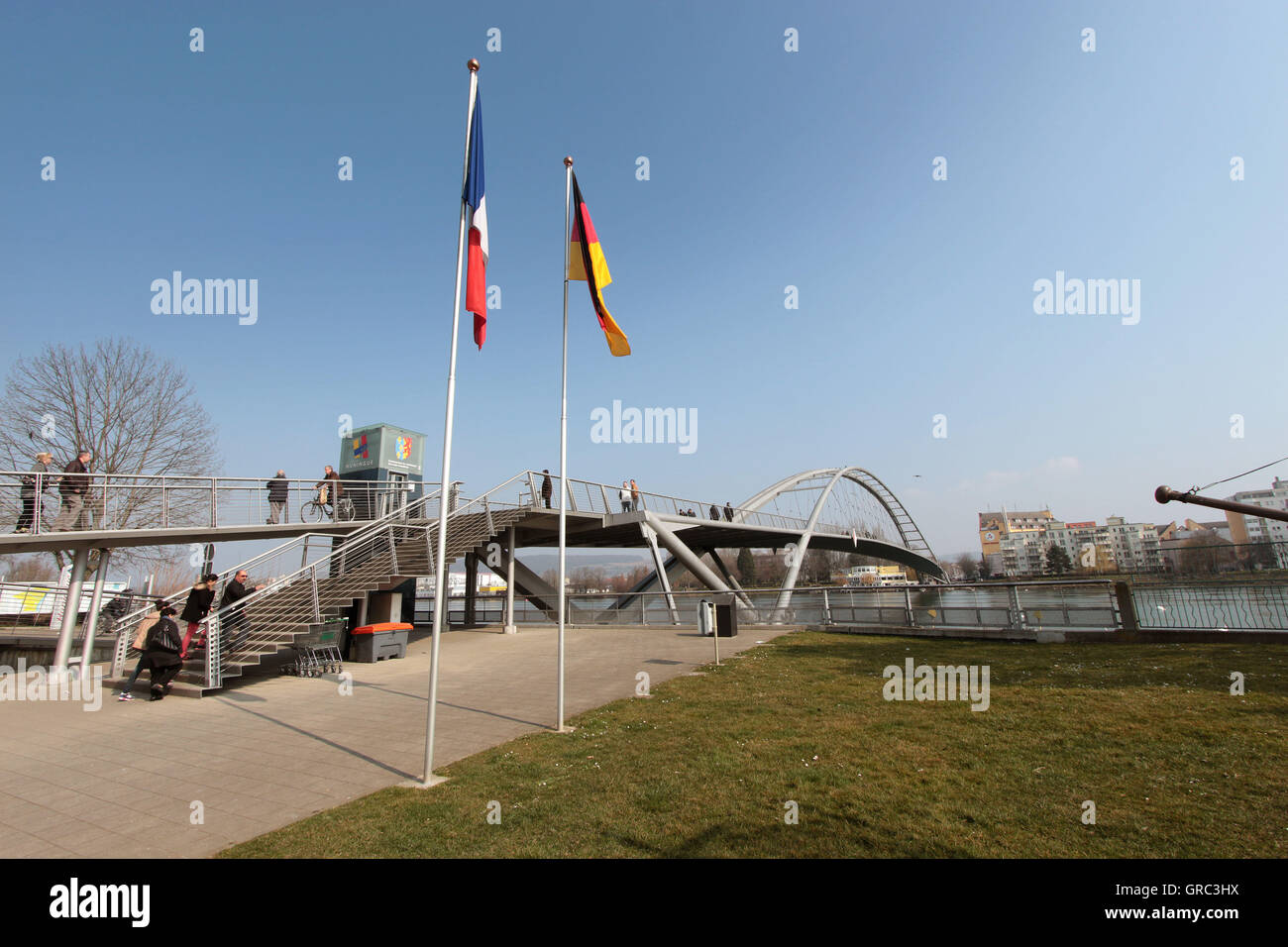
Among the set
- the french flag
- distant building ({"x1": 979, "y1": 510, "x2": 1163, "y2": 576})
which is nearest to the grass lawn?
the french flag

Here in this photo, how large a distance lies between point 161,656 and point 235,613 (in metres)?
2.02

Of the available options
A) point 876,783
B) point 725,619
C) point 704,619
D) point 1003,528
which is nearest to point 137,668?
point 704,619

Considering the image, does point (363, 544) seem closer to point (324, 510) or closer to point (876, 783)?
point (324, 510)

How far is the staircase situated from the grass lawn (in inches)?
350

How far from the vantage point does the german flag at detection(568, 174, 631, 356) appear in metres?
9.99

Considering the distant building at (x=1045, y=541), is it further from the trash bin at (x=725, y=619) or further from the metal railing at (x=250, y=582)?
the metal railing at (x=250, y=582)

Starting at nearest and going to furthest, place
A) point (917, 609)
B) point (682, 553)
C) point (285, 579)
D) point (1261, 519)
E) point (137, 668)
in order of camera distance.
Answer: point (137, 668), point (285, 579), point (917, 609), point (682, 553), point (1261, 519)

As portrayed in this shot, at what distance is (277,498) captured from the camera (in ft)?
63.3

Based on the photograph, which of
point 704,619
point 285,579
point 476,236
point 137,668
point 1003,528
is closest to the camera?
point 476,236

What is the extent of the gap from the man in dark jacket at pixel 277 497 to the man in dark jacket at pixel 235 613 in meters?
3.99

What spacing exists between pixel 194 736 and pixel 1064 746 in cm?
1168
